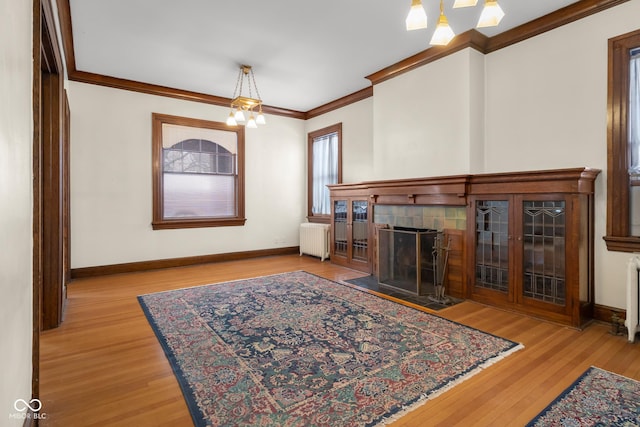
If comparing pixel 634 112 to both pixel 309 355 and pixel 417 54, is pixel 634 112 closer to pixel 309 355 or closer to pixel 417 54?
pixel 417 54

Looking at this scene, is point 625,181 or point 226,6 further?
point 226,6

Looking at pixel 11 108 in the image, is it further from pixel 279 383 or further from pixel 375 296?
pixel 375 296

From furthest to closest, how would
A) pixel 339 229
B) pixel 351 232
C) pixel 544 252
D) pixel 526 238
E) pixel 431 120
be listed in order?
pixel 339 229
pixel 351 232
pixel 431 120
pixel 526 238
pixel 544 252

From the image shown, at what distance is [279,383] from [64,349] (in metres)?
1.77

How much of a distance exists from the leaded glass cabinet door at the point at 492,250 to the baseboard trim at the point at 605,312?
0.71 m

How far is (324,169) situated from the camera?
6797 millimetres

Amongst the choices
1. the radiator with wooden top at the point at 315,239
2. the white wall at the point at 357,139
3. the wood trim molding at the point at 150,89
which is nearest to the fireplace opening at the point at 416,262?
the white wall at the point at 357,139

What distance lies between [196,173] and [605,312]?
5.82 m

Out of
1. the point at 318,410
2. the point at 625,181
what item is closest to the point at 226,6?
the point at 318,410

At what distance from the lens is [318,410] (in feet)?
6.08

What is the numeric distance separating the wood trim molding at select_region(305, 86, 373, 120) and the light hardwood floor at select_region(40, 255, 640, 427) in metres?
3.65

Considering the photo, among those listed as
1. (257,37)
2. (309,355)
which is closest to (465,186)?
(309,355)

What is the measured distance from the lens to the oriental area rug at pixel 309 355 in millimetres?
1879

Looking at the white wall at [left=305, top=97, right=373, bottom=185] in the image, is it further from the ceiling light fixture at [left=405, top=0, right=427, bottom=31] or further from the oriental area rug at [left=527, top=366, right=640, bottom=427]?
the oriental area rug at [left=527, top=366, right=640, bottom=427]
